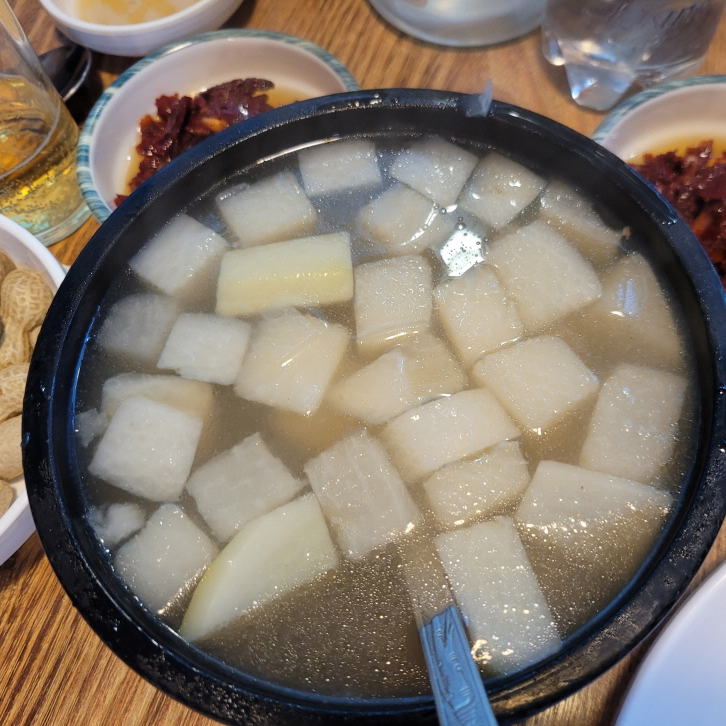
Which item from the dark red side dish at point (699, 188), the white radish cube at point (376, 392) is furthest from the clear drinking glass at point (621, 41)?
the white radish cube at point (376, 392)

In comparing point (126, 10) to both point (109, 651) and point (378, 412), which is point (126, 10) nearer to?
point (378, 412)

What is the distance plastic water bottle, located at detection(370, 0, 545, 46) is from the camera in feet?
5.54

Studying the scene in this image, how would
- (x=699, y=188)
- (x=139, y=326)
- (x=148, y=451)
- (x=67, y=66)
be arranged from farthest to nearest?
(x=67, y=66), (x=699, y=188), (x=139, y=326), (x=148, y=451)

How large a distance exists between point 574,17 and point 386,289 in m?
1.07

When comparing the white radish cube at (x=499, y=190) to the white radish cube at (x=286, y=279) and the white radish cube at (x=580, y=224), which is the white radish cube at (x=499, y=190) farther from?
the white radish cube at (x=286, y=279)

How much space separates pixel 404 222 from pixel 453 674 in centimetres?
78

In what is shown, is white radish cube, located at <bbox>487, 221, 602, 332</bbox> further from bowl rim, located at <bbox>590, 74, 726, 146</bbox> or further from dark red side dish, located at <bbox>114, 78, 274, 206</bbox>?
dark red side dish, located at <bbox>114, 78, 274, 206</bbox>

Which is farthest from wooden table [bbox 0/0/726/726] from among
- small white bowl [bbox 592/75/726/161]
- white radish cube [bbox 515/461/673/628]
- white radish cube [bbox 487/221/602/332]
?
white radish cube [bbox 487/221/602/332]

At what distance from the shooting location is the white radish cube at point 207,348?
3.32 feet

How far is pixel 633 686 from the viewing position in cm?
100

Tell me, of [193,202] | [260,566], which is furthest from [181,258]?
[260,566]

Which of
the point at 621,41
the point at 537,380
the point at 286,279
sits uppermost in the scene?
the point at 621,41

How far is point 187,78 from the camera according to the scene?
1810mm

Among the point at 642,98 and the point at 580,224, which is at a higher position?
the point at 642,98
